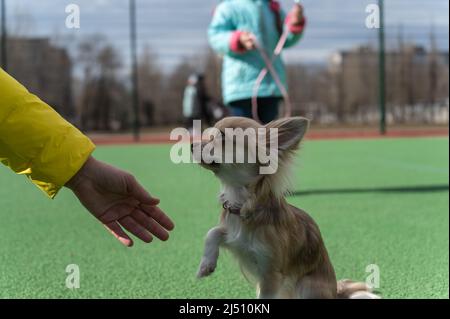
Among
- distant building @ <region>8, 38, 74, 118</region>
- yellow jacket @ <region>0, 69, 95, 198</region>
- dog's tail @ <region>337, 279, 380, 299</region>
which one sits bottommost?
dog's tail @ <region>337, 279, 380, 299</region>

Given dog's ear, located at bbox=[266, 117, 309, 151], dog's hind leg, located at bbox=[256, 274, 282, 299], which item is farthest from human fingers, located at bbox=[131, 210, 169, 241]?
dog's ear, located at bbox=[266, 117, 309, 151]

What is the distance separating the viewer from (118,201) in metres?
1.75

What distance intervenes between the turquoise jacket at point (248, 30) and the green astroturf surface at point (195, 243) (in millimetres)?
884

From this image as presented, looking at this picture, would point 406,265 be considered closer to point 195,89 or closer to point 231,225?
point 231,225

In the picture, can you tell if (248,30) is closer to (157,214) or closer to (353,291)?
(157,214)

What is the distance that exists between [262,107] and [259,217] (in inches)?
122

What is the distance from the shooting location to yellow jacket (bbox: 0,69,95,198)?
1.52 metres

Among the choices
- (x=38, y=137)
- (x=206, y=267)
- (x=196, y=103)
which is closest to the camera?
(x=206, y=267)

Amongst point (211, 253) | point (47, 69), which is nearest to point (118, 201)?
point (211, 253)

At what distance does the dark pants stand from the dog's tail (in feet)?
8.89

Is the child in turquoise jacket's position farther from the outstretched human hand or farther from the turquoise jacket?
the outstretched human hand

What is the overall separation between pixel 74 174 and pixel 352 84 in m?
31.2

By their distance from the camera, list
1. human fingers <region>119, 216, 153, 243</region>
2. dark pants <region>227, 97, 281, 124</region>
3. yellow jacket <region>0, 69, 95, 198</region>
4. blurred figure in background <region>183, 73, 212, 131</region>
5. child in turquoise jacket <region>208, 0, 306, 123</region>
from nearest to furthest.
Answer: yellow jacket <region>0, 69, 95, 198</region>, human fingers <region>119, 216, 153, 243</region>, child in turquoise jacket <region>208, 0, 306, 123</region>, dark pants <region>227, 97, 281, 124</region>, blurred figure in background <region>183, 73, 212, 131</region>

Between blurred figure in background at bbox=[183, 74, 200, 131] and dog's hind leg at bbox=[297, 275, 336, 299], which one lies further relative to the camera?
blurred figure in background at bbox=[183, 74, 200, 131]
